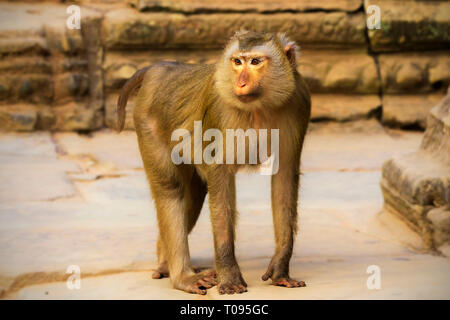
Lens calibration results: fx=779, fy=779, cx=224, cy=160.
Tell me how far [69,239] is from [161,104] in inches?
57.7

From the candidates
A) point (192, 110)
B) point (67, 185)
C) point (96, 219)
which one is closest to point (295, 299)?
point (192, 110)

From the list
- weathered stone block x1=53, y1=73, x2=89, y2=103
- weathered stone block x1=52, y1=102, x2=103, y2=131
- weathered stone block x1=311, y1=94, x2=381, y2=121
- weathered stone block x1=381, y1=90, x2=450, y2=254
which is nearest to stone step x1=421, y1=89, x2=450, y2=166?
weathered stone block x1=381, y1=90, x2=450, y2=254

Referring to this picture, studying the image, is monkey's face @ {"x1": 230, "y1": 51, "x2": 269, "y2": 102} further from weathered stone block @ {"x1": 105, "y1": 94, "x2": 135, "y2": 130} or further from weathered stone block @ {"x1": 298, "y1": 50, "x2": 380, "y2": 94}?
weathered stone block @ {"x1": 298, "y1": 50, "x2": 380, "y2": 94}

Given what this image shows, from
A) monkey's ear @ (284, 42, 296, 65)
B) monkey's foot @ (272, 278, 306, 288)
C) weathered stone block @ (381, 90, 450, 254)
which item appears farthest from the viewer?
weathered stone block @ (381, 90, 450, 254)

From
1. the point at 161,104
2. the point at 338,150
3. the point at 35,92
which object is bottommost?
the point at 338,150

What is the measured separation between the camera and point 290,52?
165 inches

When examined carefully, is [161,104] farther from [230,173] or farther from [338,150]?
[338,150]

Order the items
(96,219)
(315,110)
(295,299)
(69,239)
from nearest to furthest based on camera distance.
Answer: (295,299), (69,239), (96,219), (315,110)

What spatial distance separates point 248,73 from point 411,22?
5.84 metres

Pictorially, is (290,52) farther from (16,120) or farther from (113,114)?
(16,120)

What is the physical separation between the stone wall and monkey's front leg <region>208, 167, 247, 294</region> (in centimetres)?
510

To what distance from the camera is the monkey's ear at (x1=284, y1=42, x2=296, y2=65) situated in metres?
4.16

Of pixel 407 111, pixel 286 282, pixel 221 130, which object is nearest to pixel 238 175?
pixel 407 111

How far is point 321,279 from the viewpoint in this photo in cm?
446
